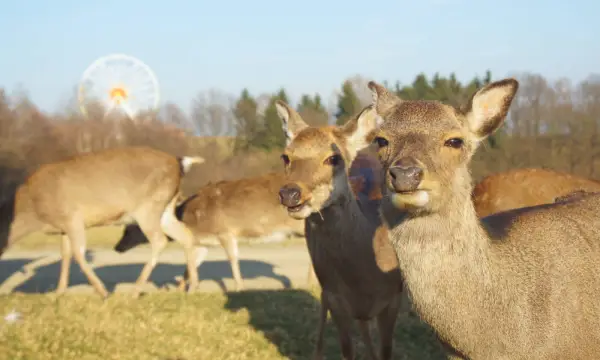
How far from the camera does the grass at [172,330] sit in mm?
8078

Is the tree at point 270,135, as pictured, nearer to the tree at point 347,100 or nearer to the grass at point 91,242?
the tree at point 347,100

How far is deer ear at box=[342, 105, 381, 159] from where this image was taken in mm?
8039

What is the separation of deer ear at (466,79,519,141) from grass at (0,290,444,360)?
4.53 metres

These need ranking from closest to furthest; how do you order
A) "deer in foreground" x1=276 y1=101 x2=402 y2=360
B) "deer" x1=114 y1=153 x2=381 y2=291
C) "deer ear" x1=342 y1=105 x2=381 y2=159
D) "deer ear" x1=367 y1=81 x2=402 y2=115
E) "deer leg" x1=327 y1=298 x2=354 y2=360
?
"deer ear" x1=367 y1=81 x2=402 y2=115 < "deer in foreground" x1=276 y1=101 x2=402 y2=360 < "deer leg" x1=327 y1=298 x2=354 y2=360 < "deer ear" x1=342 y1=105 x2=381 y2=159 < "deer" x1=114 y1=153 x2=381 y2=291

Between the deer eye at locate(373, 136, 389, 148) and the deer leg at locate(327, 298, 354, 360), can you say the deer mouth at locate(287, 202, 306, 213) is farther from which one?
the deer eye at locate(373, 136, 389, 148)

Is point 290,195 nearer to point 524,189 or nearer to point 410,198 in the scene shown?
point 410,198

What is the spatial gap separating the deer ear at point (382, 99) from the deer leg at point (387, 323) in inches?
107

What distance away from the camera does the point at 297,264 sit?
19.5 metres

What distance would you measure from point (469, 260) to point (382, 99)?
1479 millimetres

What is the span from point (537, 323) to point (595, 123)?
32.9 meters

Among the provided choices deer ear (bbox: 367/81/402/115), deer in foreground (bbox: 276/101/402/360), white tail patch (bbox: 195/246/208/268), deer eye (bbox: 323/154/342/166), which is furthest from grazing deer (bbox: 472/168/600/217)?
white tail patch (bbox: 195/246/208/268)

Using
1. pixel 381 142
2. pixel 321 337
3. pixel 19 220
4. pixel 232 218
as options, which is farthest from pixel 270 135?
pixel 381 142

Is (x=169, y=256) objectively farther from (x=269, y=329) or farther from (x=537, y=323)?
(x=537, y=323)

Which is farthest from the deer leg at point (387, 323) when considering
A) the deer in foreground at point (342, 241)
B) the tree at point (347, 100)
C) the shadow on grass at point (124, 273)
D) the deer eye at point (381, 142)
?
the tree at point (347, 100)
